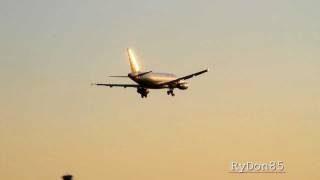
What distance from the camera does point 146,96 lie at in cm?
19700

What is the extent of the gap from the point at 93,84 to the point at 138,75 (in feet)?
32.2

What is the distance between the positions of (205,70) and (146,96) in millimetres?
13821

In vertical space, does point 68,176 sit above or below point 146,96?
below

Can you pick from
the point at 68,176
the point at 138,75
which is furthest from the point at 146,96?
the point at 68,176

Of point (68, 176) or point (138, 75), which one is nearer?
point (68, 176)

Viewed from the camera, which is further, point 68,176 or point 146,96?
point 146,96

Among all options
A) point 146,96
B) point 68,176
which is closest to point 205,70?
point 146,96

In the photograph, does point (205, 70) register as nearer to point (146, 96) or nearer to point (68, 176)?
point (146, 96)

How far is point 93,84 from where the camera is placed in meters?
199

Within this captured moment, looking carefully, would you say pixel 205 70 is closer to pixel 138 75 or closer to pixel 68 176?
pixel 138 75

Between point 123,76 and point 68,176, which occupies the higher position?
point 123,76

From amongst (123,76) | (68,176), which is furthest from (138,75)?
(68,176)

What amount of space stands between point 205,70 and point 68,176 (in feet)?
147

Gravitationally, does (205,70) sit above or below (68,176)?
above
